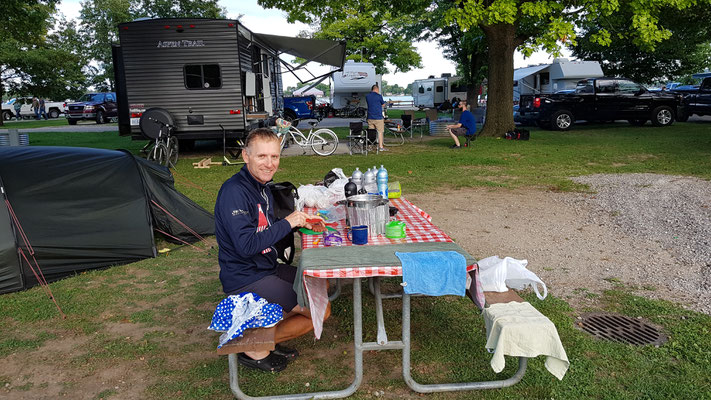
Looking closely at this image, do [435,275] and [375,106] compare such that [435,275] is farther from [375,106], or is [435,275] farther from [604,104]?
[604,104]

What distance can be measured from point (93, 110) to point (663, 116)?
87.7 ft

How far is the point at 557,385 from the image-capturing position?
2961mm

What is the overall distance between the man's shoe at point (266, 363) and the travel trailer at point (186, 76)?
9261 millimetres

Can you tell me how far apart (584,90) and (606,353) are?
16.7m

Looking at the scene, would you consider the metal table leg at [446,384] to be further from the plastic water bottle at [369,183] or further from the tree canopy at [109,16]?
the tree canopy at [109,16]

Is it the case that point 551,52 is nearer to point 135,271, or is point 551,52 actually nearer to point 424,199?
point 424,199

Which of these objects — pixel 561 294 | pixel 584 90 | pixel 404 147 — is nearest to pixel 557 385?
pixel 561 294

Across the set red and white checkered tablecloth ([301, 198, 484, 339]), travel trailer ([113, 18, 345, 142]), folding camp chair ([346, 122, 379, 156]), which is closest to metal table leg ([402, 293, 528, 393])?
red and white checkered tablecloth ([301, 198, 484, 339])

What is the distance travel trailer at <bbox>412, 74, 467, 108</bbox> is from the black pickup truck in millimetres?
18478

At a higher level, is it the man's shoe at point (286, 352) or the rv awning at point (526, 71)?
the rv awning at point (526, 71)

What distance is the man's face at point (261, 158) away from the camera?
2.99 metres

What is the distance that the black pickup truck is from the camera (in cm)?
1789

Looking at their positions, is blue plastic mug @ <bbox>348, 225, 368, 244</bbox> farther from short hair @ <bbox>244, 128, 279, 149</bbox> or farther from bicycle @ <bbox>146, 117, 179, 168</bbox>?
bicycle @ <bbox>146, 117, 179, 168</bbox>

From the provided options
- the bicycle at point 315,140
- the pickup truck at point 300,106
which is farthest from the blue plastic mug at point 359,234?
the pickup truck at point 300,106
